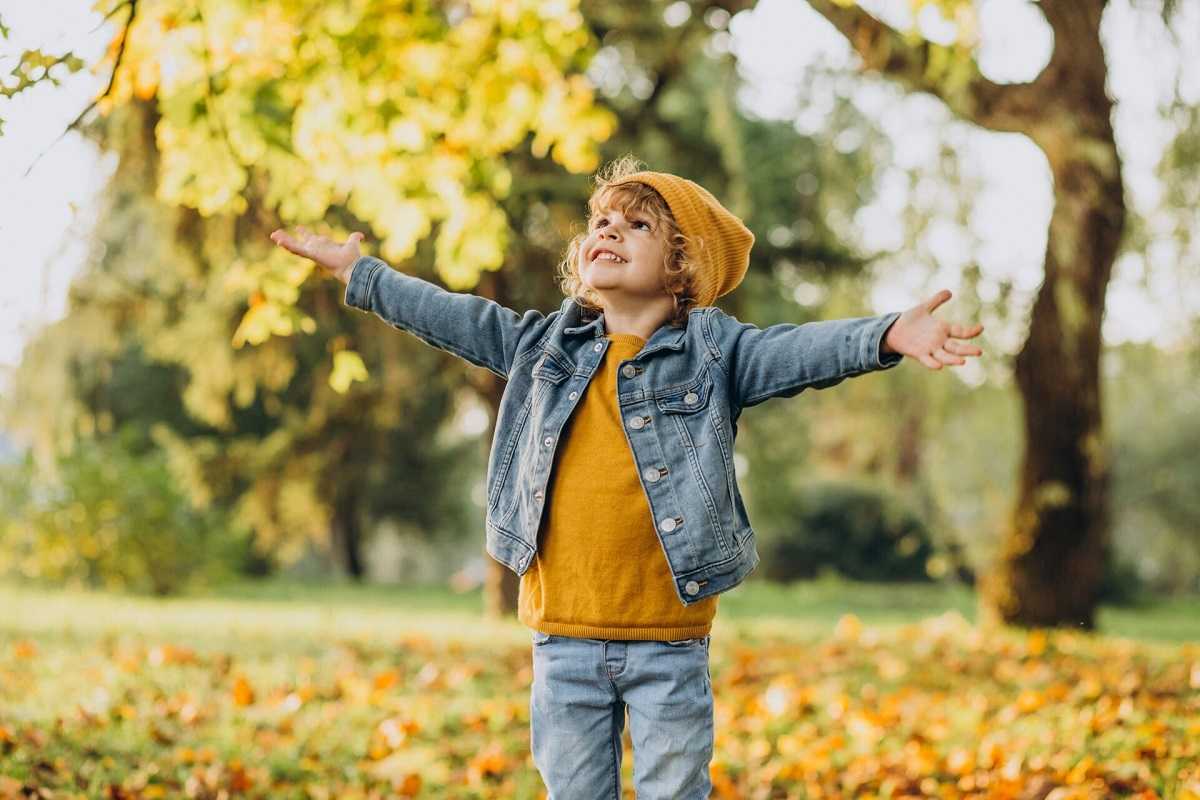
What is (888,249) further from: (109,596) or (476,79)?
(109,596)

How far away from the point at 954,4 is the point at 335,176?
2.52 meters

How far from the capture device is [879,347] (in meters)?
2.09

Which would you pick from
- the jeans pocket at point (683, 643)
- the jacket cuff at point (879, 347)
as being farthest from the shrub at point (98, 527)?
the jacket cuff at point (879, 347)

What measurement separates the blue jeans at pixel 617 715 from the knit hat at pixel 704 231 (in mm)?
781

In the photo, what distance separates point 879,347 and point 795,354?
0.20 m

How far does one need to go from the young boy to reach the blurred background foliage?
1177 mm

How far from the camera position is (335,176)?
4777mm

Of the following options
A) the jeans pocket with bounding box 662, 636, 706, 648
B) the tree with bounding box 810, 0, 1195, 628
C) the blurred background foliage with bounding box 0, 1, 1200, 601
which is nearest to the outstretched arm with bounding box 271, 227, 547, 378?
the jeans pocket with bounding box 662, 636, 706, 648

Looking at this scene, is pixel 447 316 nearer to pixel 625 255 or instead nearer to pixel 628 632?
pixel 625 255

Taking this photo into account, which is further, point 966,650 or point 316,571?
point 316,571

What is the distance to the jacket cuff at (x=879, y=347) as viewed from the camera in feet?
6.87

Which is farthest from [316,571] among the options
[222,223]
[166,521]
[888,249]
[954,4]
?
[954,4]

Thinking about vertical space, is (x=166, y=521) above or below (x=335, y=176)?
below

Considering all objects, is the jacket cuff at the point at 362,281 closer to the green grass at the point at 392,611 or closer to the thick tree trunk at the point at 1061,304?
the thick tree trunk at the point at 1061,304
